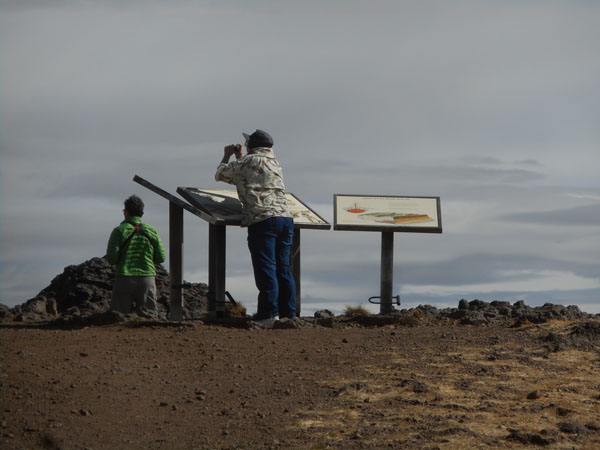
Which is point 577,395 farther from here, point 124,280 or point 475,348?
point 124,280

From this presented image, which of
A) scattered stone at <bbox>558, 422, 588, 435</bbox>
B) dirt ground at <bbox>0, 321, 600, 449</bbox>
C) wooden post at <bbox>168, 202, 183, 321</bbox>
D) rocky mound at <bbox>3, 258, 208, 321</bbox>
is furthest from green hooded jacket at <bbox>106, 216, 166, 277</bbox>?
scattered stone at <bbox>558, 422, 588, 435</bbox>

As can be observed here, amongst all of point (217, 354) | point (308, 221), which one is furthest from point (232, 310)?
point (217, 354)

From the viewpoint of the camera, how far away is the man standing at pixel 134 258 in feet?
38.6

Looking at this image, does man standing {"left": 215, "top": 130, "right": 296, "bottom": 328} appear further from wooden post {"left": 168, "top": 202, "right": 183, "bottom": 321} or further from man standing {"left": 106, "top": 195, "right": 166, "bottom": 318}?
man standing {"left": 106, "top": 195, "right": 166, "bottom": 318}

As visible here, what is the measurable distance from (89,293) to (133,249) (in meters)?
3.47

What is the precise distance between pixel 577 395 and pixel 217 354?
374 centimetres

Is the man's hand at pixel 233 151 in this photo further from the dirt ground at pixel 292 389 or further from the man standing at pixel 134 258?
the dirt ground at pixel 292 389

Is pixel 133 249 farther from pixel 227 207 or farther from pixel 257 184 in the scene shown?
pixel 257 184

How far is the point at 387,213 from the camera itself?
529 inches

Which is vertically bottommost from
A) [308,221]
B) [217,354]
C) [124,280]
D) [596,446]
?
[596,446]

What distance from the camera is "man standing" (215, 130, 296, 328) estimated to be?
11.6m

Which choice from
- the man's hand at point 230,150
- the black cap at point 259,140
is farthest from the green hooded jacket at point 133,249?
the black cap at point 259,140

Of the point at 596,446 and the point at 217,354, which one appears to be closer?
the point at 596,446

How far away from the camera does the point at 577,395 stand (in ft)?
28.4
